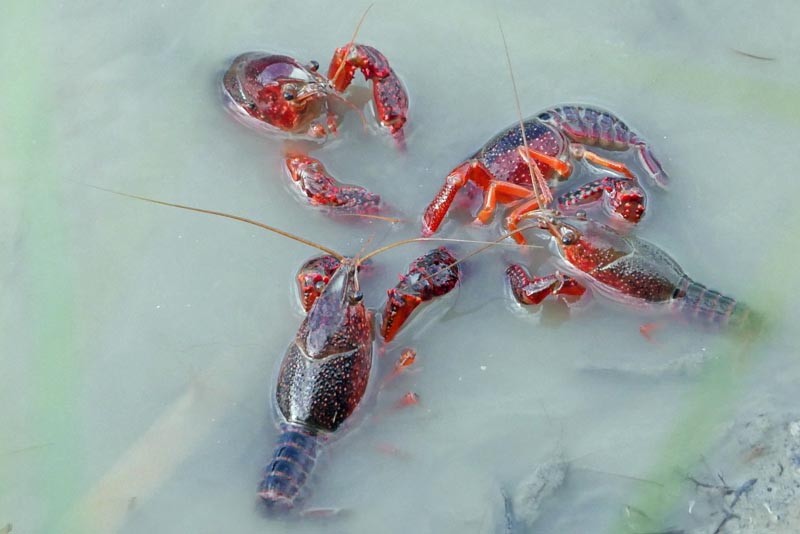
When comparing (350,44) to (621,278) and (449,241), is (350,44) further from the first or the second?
(621,278)

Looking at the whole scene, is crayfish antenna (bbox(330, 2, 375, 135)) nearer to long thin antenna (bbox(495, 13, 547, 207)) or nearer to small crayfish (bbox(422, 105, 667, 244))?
small crayfish (bbox(422, 105, 667, 244))

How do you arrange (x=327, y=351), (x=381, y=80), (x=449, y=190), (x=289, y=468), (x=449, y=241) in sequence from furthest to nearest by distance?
(x=381, y=80)
(x=449, y=241)
(x=449, y=190)
(x=327, y=351)
(x=289, y=468)

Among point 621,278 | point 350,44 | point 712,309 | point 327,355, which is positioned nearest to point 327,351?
point 327,355

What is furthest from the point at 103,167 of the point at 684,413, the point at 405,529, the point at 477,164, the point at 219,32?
the point at 684,413

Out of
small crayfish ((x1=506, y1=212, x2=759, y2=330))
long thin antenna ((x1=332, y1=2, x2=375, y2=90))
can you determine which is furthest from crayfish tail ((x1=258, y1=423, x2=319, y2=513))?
long thin antenna ((x1=332, y1=2, x2=375, y2=90))

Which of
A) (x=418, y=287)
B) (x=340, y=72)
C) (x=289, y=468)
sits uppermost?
(x=340, y=72)

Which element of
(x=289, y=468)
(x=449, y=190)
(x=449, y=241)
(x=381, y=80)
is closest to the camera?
(x=289, y=468)

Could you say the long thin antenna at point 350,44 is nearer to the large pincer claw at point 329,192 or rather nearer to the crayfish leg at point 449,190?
the large pincer claw at point 329,192

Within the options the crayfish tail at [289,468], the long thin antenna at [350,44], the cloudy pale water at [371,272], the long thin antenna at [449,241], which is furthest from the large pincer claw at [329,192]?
the crayfish tail at [289,468]
